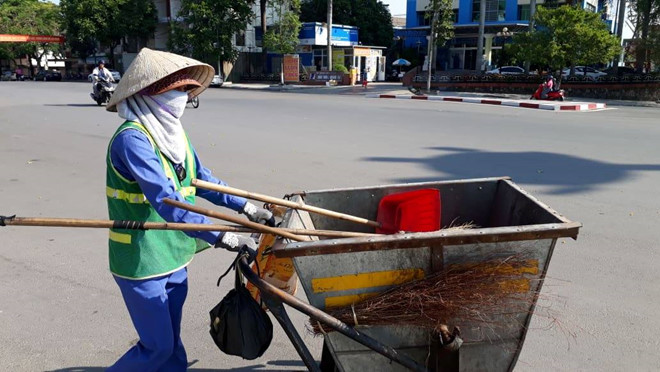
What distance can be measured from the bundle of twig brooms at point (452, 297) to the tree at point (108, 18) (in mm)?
41768

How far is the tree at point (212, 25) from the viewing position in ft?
105

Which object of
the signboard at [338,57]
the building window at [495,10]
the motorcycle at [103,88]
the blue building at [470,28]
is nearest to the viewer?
the motorcycle at [103,88]

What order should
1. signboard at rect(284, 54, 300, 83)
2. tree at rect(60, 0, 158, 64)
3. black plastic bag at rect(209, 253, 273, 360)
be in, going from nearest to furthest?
black plastic bag at rect(209, 253, 273, 360) → signboard at rect(284, 54, 300, 83) → tree at rect(60, 0, 158, 64)

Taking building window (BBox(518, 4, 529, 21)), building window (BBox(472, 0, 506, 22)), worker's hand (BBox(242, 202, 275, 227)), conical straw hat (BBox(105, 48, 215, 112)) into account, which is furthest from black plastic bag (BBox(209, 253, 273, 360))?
building window (BBox(518, 4, 529, 21))

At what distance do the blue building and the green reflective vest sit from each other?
34072 mm

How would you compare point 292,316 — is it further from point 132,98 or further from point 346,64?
point 346,64

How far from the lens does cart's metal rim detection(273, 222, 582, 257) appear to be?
75.4 inches

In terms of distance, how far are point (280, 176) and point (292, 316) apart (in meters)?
3.69

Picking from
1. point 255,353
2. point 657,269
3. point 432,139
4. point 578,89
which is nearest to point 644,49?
point 578,89

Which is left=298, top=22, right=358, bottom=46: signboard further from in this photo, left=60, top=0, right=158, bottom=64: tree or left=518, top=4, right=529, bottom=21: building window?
left=60, top=0, right=158, bottom=64: tree

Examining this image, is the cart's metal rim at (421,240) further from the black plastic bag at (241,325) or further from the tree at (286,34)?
the tree at (286,34)

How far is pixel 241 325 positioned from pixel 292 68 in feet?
104

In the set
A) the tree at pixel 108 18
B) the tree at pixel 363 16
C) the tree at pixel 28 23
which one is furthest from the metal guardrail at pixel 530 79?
the tree at pixel 28 23

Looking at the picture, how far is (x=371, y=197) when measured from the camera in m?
2.93
